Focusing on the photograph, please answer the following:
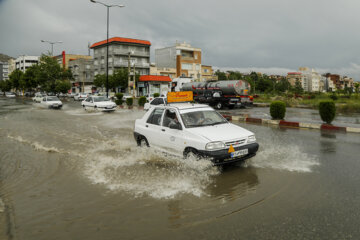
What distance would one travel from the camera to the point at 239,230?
12.0 feet

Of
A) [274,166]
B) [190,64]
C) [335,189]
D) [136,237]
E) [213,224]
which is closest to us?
[136,237]

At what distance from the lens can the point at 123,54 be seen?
234 ft

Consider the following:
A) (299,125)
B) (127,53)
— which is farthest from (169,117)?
(127,53)

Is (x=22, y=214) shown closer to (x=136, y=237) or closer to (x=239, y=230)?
(x=136, y=237)

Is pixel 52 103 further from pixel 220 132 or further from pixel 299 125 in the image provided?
pixel 220 132

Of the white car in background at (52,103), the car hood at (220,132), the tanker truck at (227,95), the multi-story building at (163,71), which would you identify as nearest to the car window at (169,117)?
the car hood at (220,132)

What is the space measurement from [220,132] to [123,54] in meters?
68.2

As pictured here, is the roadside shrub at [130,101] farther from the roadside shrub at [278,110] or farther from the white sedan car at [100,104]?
the roadside shrub at [278,110]

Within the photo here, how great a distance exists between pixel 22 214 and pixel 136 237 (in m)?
1.94

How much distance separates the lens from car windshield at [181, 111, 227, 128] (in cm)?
693

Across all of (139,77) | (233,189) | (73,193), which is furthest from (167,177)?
(139,77)

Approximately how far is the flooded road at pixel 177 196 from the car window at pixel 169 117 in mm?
795

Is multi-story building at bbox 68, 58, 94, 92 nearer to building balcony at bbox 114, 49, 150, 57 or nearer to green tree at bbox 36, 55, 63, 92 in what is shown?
building balcony at bbox 114, 49, 150, 57

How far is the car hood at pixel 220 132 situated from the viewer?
614 cm
